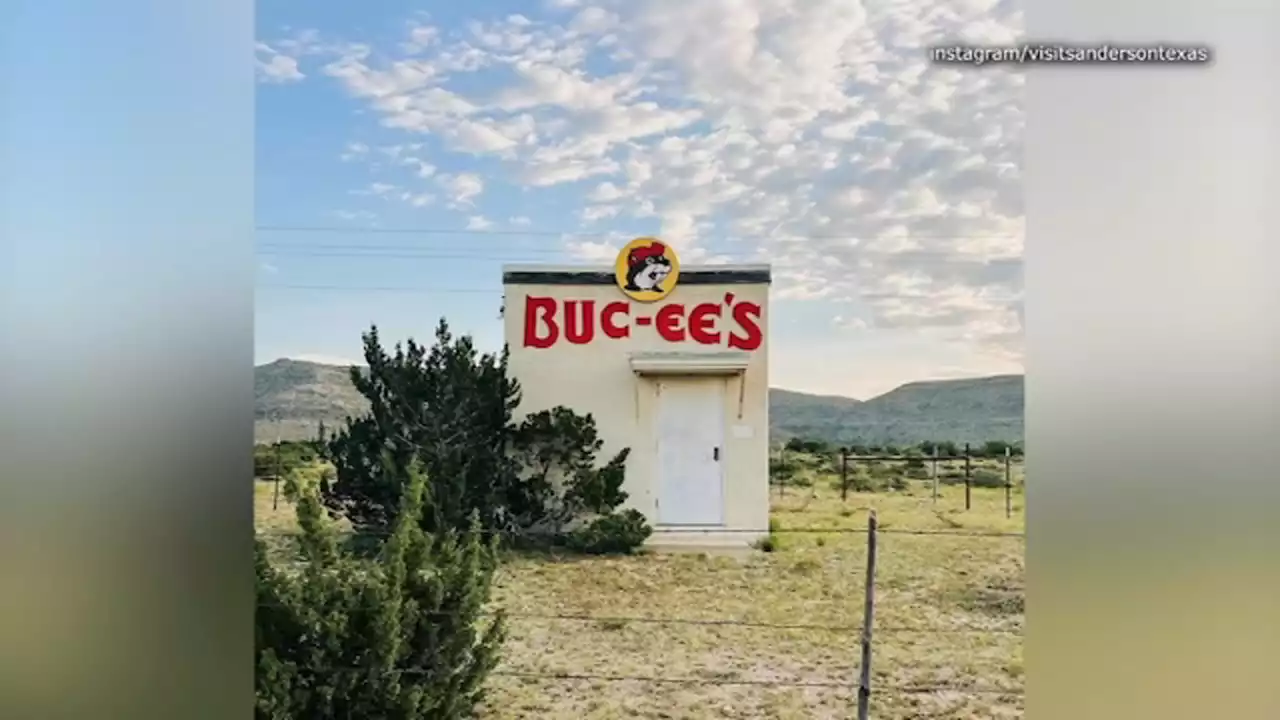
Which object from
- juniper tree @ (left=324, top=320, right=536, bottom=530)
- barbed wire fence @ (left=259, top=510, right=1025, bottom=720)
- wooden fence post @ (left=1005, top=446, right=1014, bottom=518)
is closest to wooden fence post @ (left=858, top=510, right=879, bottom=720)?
barbed wire fence @ (left=259, top=510, right=1025, bottom=720)

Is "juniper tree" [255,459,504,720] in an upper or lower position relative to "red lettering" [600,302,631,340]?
lower

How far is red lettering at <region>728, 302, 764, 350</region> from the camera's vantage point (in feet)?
8.11

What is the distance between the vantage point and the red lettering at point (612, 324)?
249 centimetres

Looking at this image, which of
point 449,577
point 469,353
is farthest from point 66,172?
point 449,577

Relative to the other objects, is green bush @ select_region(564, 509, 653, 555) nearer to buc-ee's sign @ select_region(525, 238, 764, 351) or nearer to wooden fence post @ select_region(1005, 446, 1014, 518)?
buc-ee's sign @ select_region(525, 238, 764, 351)

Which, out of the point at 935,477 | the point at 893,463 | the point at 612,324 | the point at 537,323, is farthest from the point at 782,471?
the point at 537,323

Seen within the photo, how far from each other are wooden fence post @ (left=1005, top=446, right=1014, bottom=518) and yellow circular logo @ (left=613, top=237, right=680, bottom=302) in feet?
3.18

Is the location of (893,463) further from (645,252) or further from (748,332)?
(645,252)

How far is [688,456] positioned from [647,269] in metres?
0.52

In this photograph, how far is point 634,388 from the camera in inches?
98.7

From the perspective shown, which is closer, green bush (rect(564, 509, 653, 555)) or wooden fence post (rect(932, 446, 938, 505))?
wooden fence post (rect(932, 446, 938, 505))

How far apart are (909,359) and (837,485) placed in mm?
389

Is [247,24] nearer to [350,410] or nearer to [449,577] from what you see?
[350,410]

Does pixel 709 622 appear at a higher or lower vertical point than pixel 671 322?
lower
